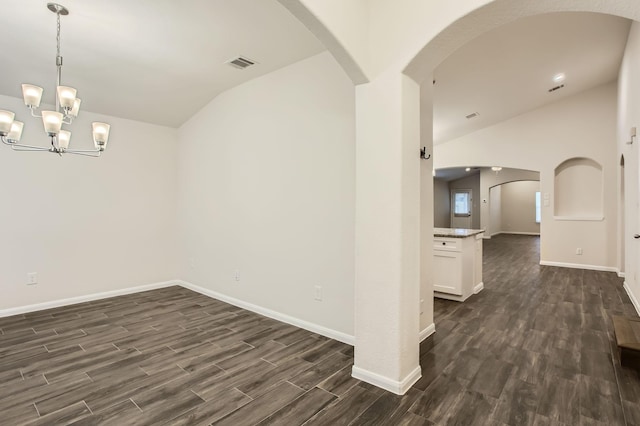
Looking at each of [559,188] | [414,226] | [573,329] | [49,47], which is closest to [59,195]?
[49,47]

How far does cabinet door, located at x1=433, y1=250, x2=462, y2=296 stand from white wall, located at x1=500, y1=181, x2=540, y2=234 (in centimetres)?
1280

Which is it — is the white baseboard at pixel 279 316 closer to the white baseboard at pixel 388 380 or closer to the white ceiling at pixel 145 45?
the white baseboard at pixel 388 380

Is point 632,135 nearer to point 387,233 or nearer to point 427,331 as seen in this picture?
point 427,331

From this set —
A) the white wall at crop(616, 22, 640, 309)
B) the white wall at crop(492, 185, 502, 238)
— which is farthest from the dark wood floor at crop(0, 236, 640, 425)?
the white wall at crop(492, 185, 502, 238)

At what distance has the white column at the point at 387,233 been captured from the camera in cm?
232

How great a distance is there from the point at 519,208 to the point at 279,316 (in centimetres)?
1502

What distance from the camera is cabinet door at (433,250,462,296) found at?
4.41 meters

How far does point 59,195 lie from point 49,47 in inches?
82.0

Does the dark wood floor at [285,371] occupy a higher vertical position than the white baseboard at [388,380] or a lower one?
lower

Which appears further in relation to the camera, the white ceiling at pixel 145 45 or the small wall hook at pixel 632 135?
the small wall hook at pixel 632 135

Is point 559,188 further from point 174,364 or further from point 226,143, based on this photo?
point 174,364

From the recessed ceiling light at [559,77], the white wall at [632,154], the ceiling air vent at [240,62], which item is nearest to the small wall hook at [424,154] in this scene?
the ceiling air vent at [240,62]

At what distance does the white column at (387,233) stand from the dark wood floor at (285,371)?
0.85ft

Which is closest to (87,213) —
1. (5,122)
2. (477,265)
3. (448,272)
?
(5,122)
